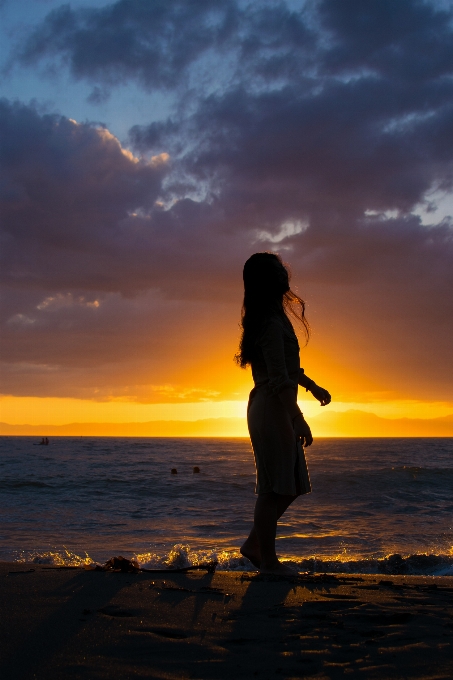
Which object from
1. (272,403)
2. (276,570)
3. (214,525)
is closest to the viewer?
(276,570)

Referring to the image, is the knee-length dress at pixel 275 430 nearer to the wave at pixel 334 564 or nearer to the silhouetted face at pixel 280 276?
the silhouetted face at pixel 280 276

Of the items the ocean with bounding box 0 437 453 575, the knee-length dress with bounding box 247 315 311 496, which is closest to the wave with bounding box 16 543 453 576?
the ocean with bounding box 0 437 453 575

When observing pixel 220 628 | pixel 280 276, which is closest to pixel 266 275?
pixel 280 276

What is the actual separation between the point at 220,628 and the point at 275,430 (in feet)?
5.23

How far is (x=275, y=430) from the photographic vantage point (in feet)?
12.3

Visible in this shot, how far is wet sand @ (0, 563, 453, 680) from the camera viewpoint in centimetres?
182

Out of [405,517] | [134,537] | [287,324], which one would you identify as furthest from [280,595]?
[405,517]

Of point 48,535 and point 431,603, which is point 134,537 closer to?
point 48,535

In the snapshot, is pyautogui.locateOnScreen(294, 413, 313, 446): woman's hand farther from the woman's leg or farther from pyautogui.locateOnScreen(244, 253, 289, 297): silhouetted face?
pyautogui.locateOnScreen(244, 253, 289, 297): silhouetted face

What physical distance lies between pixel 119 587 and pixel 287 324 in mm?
1976

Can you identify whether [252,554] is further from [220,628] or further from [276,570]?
[220,628]

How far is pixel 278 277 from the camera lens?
4.03 m

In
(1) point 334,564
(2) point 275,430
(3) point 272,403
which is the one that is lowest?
(1) point 334,564

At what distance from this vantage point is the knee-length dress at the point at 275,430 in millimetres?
3707
